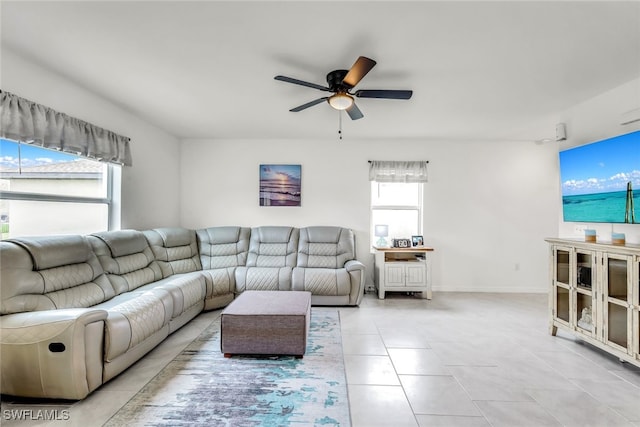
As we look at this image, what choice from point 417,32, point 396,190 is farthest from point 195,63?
point 396,190

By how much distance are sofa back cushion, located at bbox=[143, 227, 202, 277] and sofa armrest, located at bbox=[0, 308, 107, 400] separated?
1.65 m

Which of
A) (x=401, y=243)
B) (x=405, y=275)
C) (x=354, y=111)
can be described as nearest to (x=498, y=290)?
(x=405, y=275)

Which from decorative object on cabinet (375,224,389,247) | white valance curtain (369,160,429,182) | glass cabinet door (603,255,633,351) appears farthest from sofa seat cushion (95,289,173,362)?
glass cabinet door (603,255,633,351)

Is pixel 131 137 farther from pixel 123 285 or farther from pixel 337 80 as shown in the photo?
pixel 337 80

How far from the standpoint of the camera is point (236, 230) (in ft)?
14.2

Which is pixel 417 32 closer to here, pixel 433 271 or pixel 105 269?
pixel 105 269

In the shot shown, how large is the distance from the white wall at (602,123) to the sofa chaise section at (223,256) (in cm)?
410

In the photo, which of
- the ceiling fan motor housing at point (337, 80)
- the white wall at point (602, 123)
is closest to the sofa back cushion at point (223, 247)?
the ceiling fan motor housing at point (337, 80)

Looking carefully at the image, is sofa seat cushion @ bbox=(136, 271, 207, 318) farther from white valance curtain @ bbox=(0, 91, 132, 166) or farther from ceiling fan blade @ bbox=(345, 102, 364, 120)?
ceiling fan blade @ bbox=(345, 102, 364, 120)

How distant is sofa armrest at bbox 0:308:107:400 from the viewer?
5.61ft

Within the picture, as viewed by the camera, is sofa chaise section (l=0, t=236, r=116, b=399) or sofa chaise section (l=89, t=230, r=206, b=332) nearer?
sofa chaise section (l=0, t=236, r=116, b=399)

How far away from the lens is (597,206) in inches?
102

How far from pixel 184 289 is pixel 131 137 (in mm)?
2151

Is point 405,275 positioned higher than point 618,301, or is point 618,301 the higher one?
point 618,301
